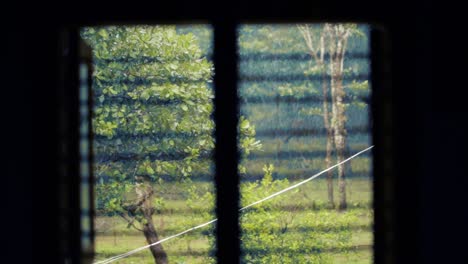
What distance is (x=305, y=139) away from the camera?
2.66 m

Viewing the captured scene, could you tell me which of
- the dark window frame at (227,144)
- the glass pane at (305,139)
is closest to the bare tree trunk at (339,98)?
the glass pane at (305,139)

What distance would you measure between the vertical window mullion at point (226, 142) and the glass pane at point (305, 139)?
0.04m

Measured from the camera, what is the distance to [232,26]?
8.54 ft

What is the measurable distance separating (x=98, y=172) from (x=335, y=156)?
1006mm

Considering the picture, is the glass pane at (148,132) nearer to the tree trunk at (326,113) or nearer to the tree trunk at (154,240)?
the tree trunk at (154,240)

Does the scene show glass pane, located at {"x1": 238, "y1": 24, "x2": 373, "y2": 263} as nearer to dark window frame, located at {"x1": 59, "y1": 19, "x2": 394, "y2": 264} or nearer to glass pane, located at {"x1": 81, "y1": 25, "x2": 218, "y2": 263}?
dark window frame, located at {"x1": 59, "y1": 19, "x2": 394, "y2": 264}

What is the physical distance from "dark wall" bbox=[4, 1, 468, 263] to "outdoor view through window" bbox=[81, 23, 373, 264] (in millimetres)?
131

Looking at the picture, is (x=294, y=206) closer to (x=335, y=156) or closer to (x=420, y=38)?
(x=335, y=156)

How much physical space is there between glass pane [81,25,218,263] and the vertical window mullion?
0.15 feet

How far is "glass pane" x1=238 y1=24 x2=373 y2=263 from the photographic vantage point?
104 inches

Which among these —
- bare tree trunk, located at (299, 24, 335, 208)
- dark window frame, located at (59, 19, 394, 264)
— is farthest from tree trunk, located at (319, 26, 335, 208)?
dark window frame, located at (59, 19, 394, 264)

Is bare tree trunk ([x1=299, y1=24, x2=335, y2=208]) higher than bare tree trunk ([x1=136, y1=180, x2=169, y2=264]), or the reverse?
bare tree trunk ([x1=299, y1=24, x2=335, y2=208])

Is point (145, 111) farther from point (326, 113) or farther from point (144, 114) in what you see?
point (326, 113)

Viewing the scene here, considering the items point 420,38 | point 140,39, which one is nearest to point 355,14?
point 420,38
